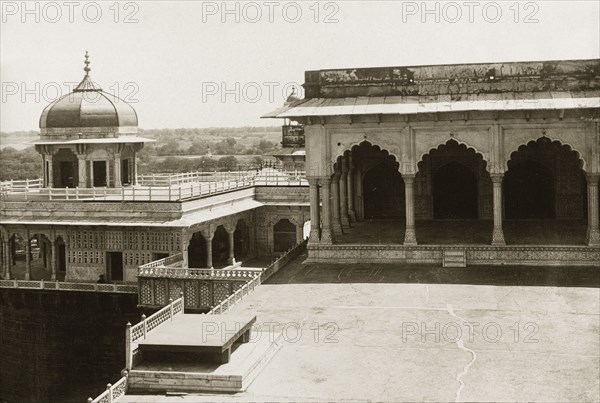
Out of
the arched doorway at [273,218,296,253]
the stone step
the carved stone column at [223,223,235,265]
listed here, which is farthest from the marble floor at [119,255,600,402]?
the arched doorway at [273,218,296,253]

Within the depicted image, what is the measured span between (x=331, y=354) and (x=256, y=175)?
85.5ft

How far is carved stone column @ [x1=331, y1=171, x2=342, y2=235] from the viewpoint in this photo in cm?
3069

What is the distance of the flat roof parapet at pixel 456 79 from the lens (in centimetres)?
2691

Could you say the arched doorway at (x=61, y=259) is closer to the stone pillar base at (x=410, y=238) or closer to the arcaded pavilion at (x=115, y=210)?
the arcaded pavilion at (x=115, y=210)

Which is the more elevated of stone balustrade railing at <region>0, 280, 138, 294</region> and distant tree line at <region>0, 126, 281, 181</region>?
distant tree line at <region>0, 126, 281, 181</region>

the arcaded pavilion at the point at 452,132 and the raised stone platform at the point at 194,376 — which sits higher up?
the arcaded pavilion at the point at 452,132

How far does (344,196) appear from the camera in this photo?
3328 centimetres

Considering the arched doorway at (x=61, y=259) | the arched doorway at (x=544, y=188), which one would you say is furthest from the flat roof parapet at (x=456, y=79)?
the arched doorway at (x=61, y=259)

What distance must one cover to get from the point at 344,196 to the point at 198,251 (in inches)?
311

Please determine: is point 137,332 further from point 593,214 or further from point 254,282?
point 593,214

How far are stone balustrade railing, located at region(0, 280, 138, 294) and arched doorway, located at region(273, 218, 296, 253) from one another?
9.86m

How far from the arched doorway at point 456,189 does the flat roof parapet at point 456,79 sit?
5777 millimetres

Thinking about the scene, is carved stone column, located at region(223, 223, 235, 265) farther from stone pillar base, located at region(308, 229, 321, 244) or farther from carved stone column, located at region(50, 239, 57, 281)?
stone pillar base, located at region(308, 229, 321, 244)

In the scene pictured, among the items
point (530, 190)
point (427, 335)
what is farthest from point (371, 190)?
point (427, 335)
